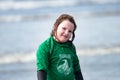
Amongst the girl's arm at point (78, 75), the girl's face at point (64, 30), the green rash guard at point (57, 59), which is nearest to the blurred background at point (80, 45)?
the girl's arm at point (78, 75)

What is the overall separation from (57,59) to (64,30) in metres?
0.28

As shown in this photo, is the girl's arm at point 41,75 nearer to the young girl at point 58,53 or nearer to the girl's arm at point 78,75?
the young girl at point 58,53

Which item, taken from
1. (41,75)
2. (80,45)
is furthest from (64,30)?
(80,45)

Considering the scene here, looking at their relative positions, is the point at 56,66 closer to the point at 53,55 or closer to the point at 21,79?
the point at 53,55

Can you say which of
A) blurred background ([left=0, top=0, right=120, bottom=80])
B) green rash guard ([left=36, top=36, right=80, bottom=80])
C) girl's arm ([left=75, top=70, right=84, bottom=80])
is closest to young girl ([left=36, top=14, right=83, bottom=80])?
green rash guard ([left=36, top=36, right=80, bottom=80])

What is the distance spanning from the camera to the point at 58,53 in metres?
5.70

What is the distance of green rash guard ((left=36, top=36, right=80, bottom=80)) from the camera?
561cm

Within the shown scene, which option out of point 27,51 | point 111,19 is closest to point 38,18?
point 111,19

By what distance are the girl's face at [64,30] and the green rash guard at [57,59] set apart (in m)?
0.09

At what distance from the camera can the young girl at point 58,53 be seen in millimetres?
5578

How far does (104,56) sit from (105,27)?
755 cm

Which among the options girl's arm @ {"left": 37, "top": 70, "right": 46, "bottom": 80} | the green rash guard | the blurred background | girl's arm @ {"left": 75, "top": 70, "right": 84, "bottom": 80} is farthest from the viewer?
the blurred background

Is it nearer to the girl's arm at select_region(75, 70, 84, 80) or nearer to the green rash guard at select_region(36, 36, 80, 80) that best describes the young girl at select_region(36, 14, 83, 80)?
the green rash guard at select_region(36, 36, 80, 80)

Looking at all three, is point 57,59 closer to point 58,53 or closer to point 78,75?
point 58,53
